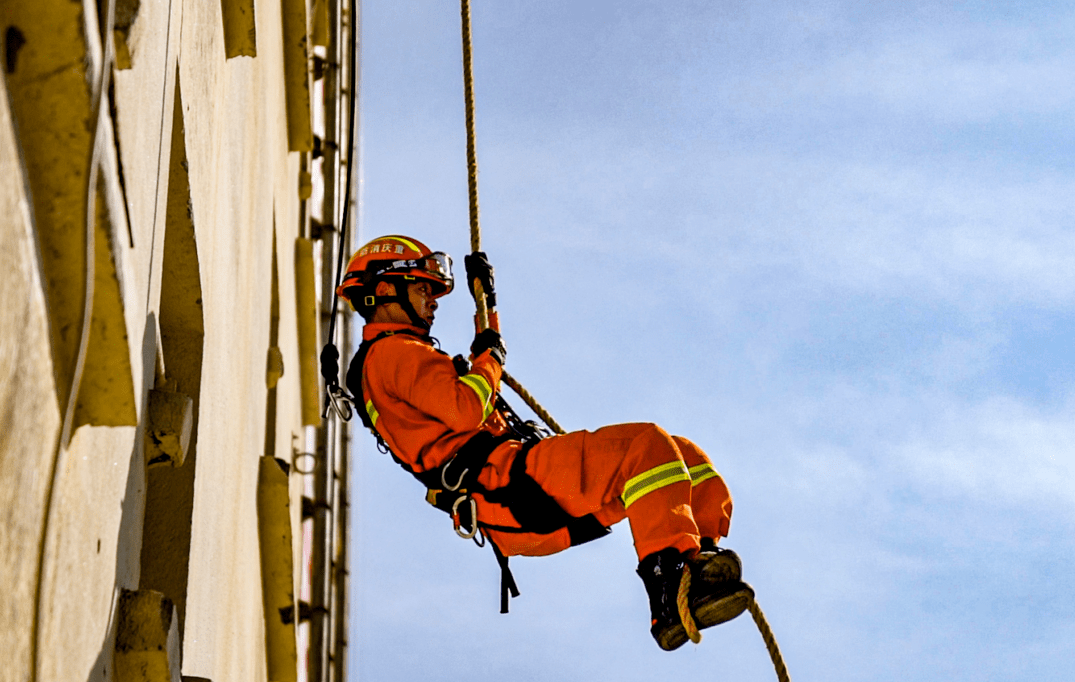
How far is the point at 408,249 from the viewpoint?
202 inches

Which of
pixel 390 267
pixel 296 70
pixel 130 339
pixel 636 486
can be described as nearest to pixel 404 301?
pixel 390 267

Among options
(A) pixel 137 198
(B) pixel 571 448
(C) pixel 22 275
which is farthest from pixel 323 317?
(C) pixel 22 275

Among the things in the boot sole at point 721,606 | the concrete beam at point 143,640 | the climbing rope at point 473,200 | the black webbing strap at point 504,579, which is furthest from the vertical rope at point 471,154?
the concrete beam at point 143,640

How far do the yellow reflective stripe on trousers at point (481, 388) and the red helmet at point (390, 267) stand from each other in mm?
643

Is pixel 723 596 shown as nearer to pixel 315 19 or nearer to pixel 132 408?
pixel 132 408

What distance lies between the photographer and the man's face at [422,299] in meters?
5.13

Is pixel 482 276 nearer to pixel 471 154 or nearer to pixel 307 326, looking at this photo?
pixel 471 154

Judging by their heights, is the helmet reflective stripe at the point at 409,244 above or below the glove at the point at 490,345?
above

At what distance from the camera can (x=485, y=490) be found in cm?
475

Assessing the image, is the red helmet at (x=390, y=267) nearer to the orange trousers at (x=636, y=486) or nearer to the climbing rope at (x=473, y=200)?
the climbing rope at (x=473, y=200)

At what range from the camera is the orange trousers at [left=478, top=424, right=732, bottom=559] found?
13.6 ft

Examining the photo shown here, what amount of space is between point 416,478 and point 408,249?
863mm

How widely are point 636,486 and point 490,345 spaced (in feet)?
2.54

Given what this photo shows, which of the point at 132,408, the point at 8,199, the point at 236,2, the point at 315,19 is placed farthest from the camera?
the point at 315,19
